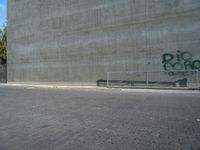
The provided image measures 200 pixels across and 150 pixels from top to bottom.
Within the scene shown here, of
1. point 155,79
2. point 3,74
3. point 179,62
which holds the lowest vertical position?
point 155,79

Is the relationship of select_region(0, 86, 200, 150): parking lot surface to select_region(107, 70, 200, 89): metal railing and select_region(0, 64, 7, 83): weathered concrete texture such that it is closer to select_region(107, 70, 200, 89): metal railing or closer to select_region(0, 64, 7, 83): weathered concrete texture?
select_region(107, 70, 200, 89): metal railing

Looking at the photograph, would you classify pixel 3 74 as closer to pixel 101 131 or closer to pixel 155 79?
pixel 155 79

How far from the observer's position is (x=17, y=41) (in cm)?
2338

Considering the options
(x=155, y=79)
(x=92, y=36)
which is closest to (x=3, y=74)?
(x=92, y=36)

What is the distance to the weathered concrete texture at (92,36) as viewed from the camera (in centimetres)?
1453

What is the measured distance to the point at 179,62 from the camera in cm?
1420

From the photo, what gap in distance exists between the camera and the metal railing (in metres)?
13.7

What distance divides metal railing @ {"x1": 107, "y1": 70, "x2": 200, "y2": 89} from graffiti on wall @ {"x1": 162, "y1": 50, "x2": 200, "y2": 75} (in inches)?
13.6

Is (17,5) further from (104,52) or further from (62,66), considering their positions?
(104,52)

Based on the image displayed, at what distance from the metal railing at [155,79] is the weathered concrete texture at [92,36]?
52cm

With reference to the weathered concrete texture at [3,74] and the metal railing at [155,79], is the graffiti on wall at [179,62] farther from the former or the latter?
the weathered concrete texture at [3,74]

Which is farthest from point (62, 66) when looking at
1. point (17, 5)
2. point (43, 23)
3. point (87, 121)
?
point (87, 121)

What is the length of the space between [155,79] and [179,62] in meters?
2.16

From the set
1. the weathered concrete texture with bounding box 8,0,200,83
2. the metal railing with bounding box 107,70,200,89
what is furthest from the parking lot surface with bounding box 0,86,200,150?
the weathered concrete texture with bounding box 8,0,200,83
